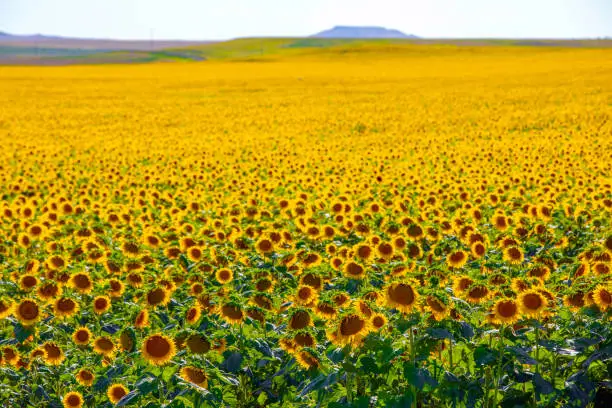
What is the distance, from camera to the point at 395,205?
8406 millimetres

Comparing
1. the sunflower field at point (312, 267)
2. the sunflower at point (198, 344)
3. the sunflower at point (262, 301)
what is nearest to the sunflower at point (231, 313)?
the sunflower field at point (312, 267)

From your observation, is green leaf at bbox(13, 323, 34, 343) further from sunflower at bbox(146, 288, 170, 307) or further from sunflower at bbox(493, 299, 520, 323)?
sunflower at bbox(493, 299, 520, 323)

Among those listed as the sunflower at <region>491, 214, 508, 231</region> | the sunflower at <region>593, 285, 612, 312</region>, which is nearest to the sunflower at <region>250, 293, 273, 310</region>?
the sunflower at <region>593, 285, 612, 312</region>

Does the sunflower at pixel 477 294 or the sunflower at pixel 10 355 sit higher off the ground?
the sunflower at pixel 477 294

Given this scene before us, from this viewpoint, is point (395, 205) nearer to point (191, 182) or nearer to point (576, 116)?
point (191, 182)

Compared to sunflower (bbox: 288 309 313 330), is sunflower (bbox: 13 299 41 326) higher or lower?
lower

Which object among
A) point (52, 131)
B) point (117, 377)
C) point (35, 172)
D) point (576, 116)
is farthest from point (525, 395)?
point (52, 131)

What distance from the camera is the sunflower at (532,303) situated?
3402mm

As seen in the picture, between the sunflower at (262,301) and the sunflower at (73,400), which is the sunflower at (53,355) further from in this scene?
the sunflower at (262,301)

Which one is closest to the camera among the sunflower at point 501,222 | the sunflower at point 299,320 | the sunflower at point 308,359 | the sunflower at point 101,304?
the sunflower at point 308,359

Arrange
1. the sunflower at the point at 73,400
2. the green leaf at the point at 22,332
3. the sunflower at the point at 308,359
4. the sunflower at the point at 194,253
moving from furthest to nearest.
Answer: the sunflower at the point at 194,253 < the green leaf at the point at 22,332 < the sunflower at the point at 73,400 < the sunflower at the point at 308,359

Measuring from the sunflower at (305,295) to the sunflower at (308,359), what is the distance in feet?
2.20

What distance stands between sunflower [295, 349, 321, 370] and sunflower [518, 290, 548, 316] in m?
1.09

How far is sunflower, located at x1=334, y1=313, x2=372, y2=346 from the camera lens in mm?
3184
